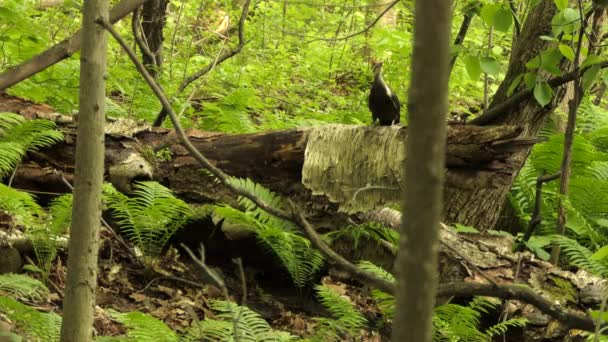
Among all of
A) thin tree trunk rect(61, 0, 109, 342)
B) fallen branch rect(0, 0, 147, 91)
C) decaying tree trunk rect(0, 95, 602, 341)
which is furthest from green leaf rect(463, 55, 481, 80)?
thin tree trunk rect(61, 0, 109, 342)

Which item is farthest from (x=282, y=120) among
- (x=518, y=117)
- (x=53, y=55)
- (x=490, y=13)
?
(x=53, y=55)

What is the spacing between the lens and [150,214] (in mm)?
4383

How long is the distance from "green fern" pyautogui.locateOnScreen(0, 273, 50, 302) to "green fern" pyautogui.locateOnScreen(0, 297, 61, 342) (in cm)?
41

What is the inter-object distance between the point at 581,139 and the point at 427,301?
618 centimetres

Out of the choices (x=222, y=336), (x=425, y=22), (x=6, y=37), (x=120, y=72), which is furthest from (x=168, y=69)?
(x=425, y=22)

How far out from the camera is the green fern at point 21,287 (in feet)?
11.1

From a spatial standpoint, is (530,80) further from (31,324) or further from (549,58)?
(31,324)

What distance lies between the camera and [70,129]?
16.6 feet

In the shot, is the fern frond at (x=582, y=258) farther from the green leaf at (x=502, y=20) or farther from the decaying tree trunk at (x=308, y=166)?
the green leaf at (x=502, y=20)

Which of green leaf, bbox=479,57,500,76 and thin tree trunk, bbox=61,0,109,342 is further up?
green leaf, bbox=479,57,500,76

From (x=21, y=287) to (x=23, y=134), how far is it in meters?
1.66

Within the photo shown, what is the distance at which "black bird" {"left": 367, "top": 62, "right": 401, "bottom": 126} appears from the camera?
4.75m

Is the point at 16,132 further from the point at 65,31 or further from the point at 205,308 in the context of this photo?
the point at 65,31

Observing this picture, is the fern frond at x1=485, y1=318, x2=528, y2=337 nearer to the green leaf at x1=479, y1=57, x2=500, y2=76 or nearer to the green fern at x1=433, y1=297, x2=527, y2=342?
the green fern at x1=433, y1=297, x2=527, y2=342
